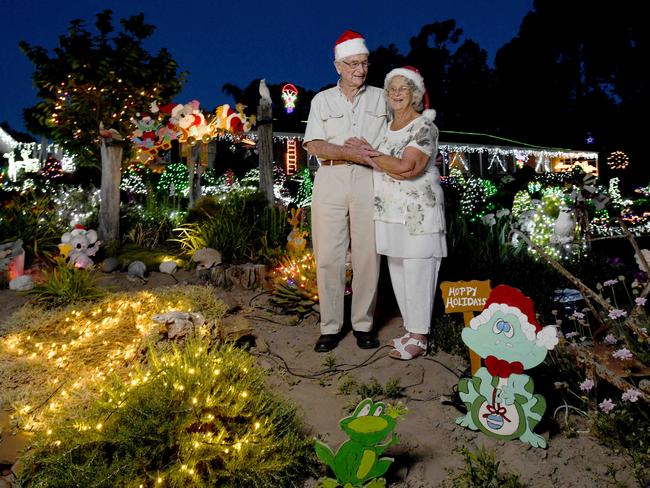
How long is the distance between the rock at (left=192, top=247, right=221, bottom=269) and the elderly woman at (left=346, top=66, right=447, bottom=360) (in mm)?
3381

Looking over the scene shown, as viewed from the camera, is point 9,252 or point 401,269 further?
point 9,252

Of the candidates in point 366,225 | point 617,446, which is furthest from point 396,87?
point 617,446

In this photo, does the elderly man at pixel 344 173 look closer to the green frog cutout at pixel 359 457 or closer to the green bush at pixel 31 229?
the green frog cutout at pixel 359 457

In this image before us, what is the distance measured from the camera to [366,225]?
370 centimetres

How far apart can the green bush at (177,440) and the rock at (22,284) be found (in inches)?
157

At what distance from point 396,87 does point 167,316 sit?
2.09 meters

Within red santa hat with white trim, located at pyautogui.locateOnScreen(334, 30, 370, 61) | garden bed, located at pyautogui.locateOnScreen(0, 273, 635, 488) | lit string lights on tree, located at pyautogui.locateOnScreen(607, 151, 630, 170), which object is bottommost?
garden bed, located at pyautogui.locateOnScreen(0, 273, 635, 488)

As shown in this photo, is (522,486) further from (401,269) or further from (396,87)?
(396,87)

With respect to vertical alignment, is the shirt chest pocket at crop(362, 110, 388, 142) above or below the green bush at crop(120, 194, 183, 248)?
above

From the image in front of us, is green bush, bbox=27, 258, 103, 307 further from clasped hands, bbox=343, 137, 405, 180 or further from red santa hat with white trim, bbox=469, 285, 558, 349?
red santa hat with white trim, bbox=469, 285, 558, 349

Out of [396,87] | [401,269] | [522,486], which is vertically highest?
[396,87]

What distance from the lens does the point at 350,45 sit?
3.62 metres

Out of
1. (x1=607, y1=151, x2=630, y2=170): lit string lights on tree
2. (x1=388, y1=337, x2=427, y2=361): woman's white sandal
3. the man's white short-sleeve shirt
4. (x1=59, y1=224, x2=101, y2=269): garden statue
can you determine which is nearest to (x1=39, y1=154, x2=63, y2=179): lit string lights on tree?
(x1=59, y1=224, x2=101, y2=269): garden statue

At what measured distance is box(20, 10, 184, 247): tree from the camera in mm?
7266
